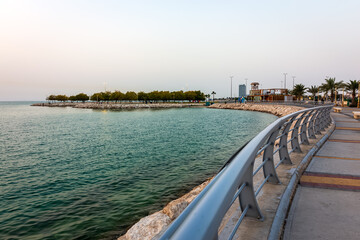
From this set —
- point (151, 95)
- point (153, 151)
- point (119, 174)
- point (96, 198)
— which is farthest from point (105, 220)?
point (151, 95)

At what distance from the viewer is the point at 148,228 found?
666cm

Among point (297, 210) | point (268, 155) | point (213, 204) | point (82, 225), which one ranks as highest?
point (213, 204)

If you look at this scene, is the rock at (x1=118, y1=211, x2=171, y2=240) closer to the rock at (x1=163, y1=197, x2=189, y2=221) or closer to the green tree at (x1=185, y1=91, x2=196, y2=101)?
the rock at (x1=163, y1=197, x2=189, y2=221)

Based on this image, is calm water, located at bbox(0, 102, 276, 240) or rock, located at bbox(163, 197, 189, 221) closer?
rock, located at bbox(163, 197, 189, 221)

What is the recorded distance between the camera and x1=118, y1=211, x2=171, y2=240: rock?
644cm

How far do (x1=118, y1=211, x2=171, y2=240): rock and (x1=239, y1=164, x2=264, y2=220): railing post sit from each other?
4237mm

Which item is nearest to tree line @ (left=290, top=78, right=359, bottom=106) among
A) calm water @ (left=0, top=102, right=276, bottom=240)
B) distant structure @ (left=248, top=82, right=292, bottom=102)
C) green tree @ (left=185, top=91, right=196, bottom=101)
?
distant structure @ (left=248, top=82, right=292, bottom=102)

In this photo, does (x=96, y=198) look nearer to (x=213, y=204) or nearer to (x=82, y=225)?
(x=82, y=225)

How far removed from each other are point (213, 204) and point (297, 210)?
2.97 metres

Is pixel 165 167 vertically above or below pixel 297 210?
below

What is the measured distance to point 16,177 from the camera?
13734mm

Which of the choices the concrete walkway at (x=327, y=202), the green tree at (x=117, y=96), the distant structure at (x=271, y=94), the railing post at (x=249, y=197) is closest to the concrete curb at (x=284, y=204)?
the concrete walkway at (x=327, y=202)

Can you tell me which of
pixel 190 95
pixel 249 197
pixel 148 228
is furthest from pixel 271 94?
pixel 249 197

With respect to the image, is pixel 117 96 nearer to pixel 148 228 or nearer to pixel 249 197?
pixel 148 228
